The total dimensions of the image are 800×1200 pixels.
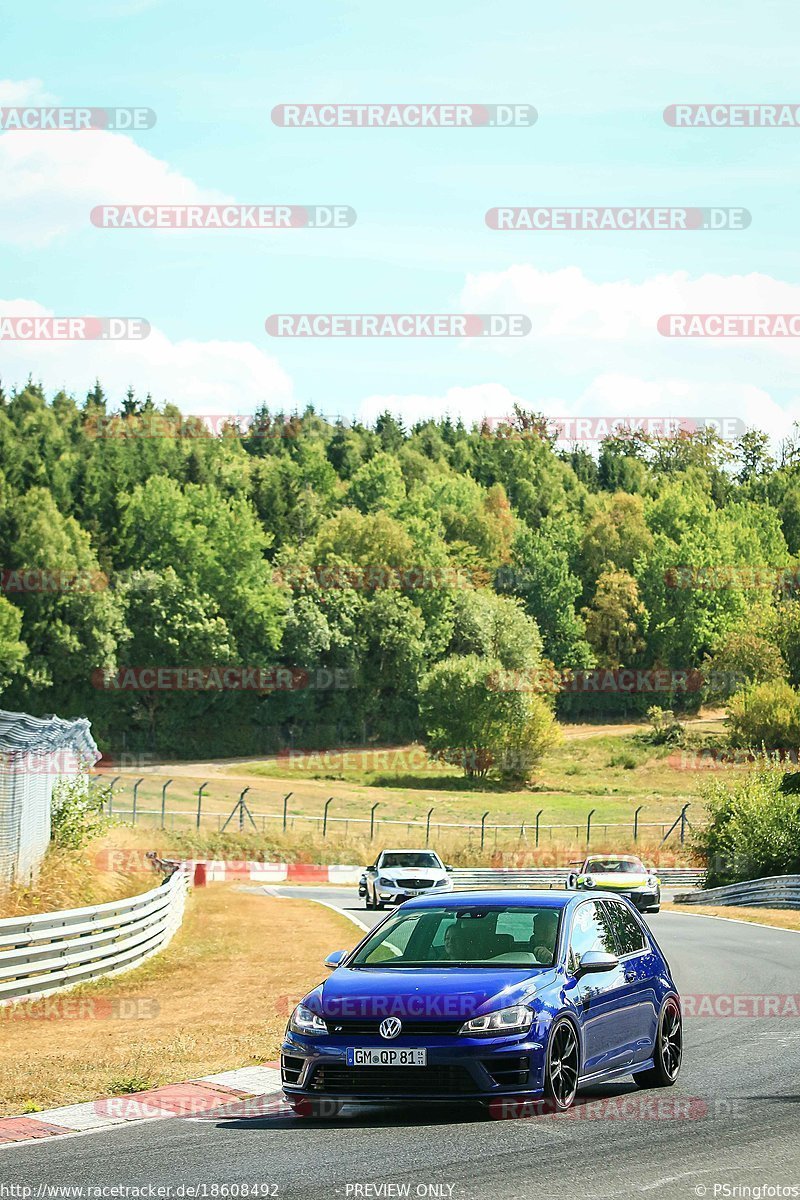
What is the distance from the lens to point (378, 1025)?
383 inches

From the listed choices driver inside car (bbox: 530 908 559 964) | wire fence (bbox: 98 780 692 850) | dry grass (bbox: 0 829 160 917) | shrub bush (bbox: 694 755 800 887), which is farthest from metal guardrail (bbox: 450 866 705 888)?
driver inside car (bbox: 530 908 559 964)

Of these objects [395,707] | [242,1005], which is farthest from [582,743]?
[242,1005]

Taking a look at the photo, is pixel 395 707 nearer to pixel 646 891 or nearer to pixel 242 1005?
pixel 646 891

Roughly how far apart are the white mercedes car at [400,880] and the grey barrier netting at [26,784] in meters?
9.92

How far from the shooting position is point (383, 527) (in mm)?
119312

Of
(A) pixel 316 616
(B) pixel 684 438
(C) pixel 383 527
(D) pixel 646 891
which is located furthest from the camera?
(B) pixel 684 438

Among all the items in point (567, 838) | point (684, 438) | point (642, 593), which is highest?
point (684, 438)

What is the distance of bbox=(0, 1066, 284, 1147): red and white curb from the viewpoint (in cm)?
1009

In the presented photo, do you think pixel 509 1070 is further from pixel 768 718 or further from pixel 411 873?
pixel 768 718

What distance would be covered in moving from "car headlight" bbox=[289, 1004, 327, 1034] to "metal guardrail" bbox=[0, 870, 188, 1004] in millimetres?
8806

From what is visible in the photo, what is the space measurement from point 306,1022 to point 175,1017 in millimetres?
8083

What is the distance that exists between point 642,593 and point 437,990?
126459 millimetres

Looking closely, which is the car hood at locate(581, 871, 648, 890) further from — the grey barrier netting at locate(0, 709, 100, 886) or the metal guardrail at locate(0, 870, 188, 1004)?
the grey barrier netting at locate(0, 709, 100, 886)

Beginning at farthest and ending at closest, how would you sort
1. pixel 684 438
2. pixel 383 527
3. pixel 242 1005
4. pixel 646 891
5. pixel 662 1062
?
pixel 684 438 < pixel 383 527 < pixel 646 891 < pixel 242 1005 < pixel 662 1062
